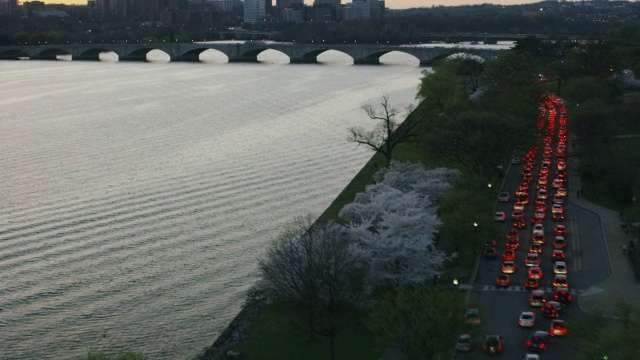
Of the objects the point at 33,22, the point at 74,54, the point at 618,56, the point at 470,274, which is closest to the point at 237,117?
the point at 618,56

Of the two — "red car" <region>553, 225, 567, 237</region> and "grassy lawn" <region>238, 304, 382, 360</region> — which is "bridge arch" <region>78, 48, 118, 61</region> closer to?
"red car" <region>553, 225, 567, 237</region>

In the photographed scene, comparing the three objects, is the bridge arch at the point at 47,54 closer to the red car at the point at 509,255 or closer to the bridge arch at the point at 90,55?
the bridge arch at the point at 90,55

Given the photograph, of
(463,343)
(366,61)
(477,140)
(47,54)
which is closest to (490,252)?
(463,343)

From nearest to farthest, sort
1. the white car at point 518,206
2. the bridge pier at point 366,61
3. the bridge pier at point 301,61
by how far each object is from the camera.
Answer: the white car at point 518,206 → the bridge pier at point 366,61 → the bridge pier at point 301,61

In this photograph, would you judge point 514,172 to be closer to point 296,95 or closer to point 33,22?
point 296,95

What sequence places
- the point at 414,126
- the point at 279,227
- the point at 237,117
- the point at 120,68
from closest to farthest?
1. the point at 279,227
2. the point at 414,126
3. the point at 237,117
4. the point at 120,68

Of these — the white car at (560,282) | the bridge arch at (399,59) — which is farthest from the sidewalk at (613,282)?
the bridge arch at (399,59)

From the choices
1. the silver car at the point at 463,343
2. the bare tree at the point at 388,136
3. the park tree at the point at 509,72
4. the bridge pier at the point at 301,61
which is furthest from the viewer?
the bridge pier at the point at 301,61
